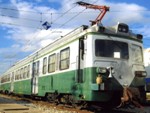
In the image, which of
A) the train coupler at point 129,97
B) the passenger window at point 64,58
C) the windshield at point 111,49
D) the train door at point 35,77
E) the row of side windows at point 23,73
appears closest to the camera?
the train coupler at point 129,97

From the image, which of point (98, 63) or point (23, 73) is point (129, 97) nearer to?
point (98, 63)

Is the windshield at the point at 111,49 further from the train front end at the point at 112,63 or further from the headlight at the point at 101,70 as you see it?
the headlight at the point at 101,70

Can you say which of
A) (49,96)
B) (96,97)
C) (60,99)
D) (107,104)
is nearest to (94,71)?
(96,97)

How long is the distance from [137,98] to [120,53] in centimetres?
187

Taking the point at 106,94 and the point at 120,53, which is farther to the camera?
the point at 120,53

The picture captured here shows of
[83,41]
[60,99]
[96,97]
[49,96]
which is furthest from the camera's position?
[49,96]

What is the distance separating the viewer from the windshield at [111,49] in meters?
11.9

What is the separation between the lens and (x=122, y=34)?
12602mm

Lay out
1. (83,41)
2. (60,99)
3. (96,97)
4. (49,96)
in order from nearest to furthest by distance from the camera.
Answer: (96,97) < (83,41) < (60,99) < (49,96)

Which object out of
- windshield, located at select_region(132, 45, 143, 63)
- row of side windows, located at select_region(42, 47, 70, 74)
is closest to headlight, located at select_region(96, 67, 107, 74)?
windshield, located at select_region(132, 45, 143, 63)

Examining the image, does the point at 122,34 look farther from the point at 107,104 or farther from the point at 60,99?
the point at 60,99

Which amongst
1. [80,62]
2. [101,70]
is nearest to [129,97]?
[101,70]

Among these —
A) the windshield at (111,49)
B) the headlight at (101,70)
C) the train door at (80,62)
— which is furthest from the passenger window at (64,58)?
the headlight at (101,70)

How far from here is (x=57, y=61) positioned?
1482 cm
